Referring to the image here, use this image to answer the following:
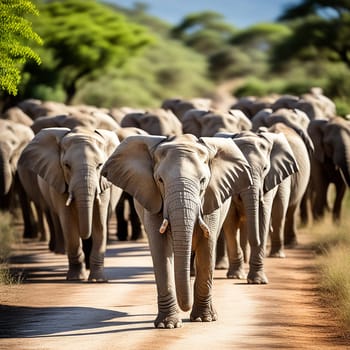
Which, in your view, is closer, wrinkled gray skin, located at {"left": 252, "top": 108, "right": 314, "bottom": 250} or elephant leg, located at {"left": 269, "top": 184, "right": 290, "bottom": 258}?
elephant leg, located at {"left": 269, "top": 184, "right": 290, "bottom": 258}

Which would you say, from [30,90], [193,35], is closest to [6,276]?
[30,90]

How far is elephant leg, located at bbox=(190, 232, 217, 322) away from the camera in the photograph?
1139 centimetres

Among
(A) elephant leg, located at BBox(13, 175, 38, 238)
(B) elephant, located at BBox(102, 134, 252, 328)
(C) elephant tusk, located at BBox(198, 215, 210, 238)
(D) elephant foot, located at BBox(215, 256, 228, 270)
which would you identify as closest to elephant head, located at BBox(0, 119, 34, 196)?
(A) elephant leg, located at BBox(13, 175, 38, 238)

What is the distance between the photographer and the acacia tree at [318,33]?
2076 inches

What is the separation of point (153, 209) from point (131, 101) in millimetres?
50968

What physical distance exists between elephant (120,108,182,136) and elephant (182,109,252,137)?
1.07 feet

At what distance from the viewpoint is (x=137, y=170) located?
451 inches

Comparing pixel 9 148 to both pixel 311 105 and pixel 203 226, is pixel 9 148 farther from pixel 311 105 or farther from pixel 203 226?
pixel 203 226

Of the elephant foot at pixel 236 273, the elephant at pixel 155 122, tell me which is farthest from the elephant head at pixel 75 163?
the elephant at pixel 155 122

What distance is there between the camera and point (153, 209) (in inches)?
440

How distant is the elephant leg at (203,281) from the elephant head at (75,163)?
3154 millimetres

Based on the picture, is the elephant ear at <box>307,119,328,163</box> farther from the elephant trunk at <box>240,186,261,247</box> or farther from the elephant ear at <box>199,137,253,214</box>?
the elephant ear at <box>199,137,253,214</box>

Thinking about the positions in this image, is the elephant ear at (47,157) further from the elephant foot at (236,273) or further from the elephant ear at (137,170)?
the elephant ear at (137,170)

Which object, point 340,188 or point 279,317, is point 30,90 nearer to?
point 340,188
